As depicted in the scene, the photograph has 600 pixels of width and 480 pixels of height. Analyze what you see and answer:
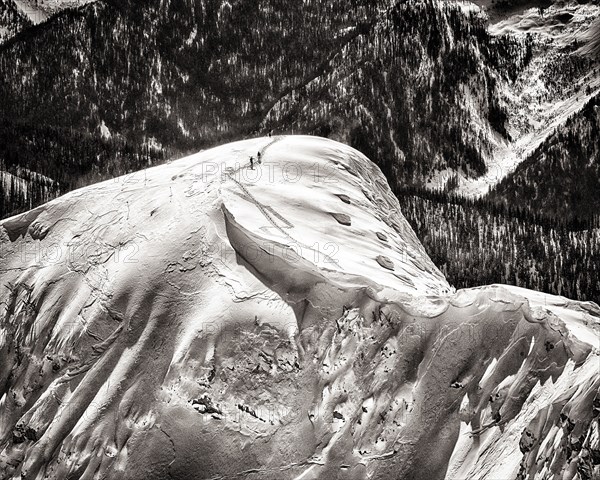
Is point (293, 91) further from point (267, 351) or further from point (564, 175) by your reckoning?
point (267, 351)

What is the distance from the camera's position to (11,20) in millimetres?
167250

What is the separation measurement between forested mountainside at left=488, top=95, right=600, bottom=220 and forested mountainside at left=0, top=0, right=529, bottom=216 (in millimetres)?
13224

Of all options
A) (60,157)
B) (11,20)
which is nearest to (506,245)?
(60,157)

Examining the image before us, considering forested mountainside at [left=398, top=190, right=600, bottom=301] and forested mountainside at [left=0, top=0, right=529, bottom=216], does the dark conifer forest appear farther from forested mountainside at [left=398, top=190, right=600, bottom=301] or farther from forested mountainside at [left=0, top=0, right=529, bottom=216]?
forested mountainside at [left=398, top=190, right=600, bottom=301]

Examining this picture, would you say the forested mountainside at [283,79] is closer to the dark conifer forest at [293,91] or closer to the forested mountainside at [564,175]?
the dark conifer forest at [293,91]

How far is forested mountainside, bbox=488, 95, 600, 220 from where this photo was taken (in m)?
125

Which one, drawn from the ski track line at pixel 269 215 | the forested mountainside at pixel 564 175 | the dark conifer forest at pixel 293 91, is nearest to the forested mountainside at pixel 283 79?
the dark conifer forest at pixel 293 91

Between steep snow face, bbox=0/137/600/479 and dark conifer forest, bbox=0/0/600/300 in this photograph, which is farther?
dark conifer forest, bbox=0/0/600/300

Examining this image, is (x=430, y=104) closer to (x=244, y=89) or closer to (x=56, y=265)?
(x=244, y=89)

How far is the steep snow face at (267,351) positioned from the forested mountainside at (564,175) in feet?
347

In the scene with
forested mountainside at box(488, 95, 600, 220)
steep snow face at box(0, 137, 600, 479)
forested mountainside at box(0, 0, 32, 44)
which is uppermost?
steep snow face at box(0, 137, 600, 479)

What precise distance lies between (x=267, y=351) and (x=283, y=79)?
477ft

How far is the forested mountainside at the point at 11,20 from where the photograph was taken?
538 feet

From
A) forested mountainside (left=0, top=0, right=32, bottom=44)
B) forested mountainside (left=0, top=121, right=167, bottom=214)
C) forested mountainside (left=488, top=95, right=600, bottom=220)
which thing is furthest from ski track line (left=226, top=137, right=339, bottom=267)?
forested mountainside (left=0, top=0, right=32, bottom=44)
